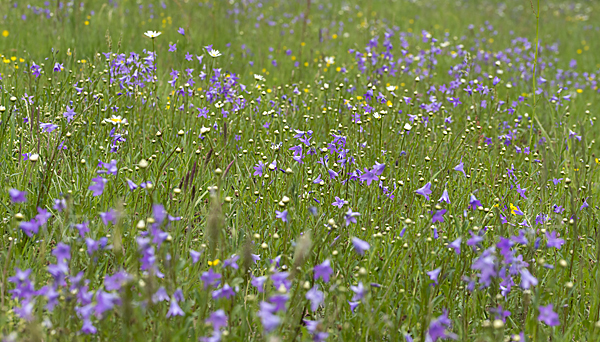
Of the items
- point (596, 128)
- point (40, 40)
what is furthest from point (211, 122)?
point (596, 128)

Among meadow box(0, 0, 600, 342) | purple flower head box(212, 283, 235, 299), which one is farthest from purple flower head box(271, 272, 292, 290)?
purple flower head box(212, 283, 235, 299)

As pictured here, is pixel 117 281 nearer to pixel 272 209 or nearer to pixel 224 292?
pixel 224 292

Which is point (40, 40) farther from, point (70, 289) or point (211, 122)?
point (70, 289)

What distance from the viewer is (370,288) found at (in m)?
1.92

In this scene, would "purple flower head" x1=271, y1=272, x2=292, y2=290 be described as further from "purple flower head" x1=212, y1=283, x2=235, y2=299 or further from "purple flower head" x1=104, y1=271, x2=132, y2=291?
"purple flower head" x1=104, y1=271, x2=132, y2=291

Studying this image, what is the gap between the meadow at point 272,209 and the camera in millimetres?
1646

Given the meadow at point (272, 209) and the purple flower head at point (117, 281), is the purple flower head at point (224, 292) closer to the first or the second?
the meadow at point (272, 209)

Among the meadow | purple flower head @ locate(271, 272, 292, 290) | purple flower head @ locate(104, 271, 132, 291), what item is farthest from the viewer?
the meadow

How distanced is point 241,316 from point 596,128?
4.30 metres

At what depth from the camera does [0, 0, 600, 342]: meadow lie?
165cm

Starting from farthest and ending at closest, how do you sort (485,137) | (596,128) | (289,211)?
(596,128)
(485,137)
(289,211)

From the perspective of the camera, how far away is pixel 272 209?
2.52 metres

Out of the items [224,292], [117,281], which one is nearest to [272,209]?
[224,292]

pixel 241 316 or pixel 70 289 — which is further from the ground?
pixel 70 289
